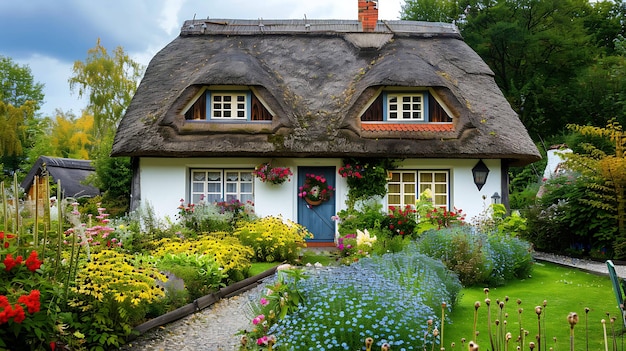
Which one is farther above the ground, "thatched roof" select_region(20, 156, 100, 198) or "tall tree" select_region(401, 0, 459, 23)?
"tall tree" select_region(401, 0, 459, 23)

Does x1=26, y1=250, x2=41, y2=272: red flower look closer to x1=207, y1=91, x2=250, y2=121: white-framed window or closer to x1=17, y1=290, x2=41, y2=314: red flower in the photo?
x1=17, y1=290, x2=41, y2=314: red flower

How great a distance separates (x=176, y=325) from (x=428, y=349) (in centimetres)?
296

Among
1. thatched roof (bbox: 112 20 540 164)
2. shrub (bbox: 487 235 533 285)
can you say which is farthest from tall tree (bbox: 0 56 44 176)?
shrub (bbox: 487 235 533 285)

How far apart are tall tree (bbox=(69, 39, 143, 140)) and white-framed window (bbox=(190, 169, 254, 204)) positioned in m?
19.1

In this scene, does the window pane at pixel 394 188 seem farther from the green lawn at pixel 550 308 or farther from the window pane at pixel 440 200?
the green lawn at pixel 550 308

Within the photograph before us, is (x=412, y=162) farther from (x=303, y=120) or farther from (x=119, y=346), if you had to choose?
(x=119, y=346)

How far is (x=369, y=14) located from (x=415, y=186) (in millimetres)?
5837

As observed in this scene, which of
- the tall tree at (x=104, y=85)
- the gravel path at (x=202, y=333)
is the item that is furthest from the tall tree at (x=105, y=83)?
the gravel path at (x=202, y=333)

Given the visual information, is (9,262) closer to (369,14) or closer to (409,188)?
(409,188)

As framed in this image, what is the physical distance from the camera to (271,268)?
881cm

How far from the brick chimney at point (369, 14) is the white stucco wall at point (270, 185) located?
5100 mm

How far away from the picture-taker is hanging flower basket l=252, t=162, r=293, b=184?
39.9ft

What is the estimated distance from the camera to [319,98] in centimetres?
1317

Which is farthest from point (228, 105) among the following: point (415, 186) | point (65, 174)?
point (65, 174)
